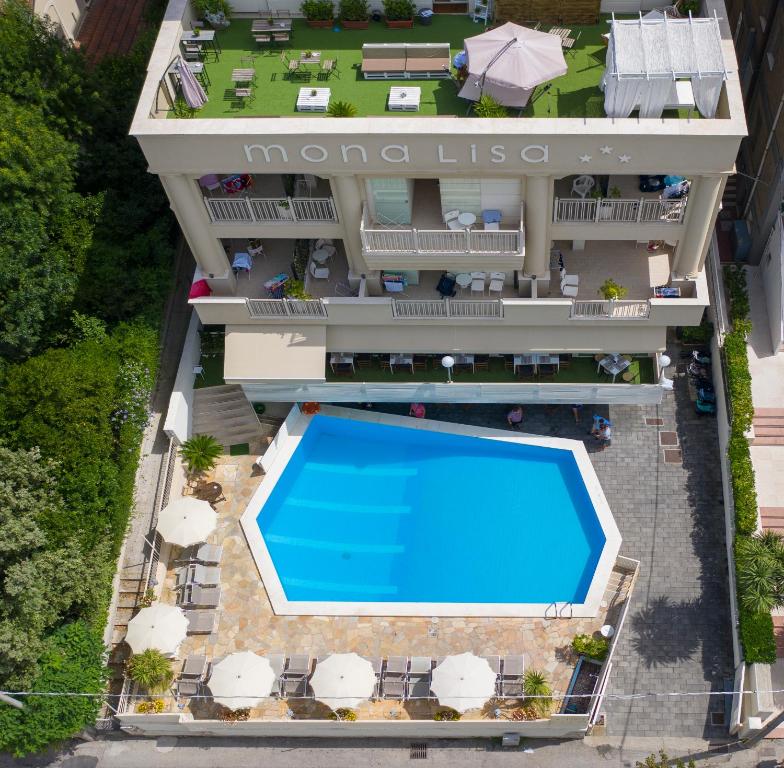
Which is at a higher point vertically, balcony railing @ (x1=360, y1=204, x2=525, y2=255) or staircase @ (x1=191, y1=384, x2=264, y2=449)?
balcony railing @ (x1=360, y1=204, x2=525, y2=255)

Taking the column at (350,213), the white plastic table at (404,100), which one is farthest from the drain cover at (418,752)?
the white plastic table at (404,100)

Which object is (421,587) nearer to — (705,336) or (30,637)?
(30,637)

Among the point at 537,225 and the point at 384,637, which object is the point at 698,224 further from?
the point at 384,637

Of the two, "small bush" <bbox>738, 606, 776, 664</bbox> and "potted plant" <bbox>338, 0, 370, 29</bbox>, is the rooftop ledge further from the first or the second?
"small bush" <bbox>738, 606, 776, 664</bbox>

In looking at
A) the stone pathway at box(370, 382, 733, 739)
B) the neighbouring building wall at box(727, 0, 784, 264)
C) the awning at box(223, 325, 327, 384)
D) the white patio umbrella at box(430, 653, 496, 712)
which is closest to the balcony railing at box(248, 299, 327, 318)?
the awning at box(223, 325, 327, 384)

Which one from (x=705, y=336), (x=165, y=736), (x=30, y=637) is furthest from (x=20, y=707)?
(x=705, y=336)
